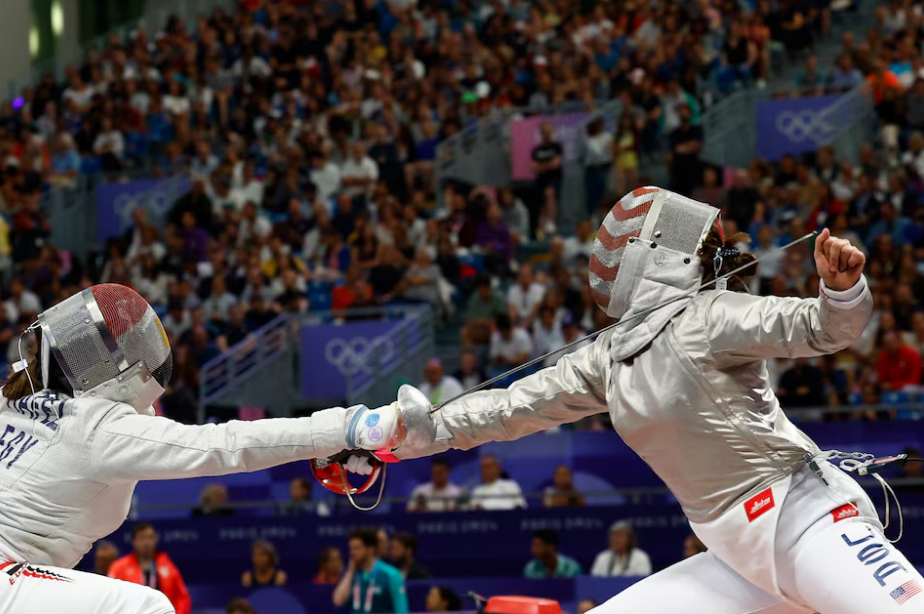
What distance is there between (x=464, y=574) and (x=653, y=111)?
5287mm

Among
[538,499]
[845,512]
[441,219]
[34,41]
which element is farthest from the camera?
[34,41]

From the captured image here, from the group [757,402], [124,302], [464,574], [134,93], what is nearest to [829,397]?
[464,574]

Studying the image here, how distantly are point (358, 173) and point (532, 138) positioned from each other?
177 cm

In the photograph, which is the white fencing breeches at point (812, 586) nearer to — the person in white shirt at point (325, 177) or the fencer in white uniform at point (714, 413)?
the fencer in white uniform at point (714, 413)

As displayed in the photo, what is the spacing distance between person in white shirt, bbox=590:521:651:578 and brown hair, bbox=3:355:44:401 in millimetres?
4341

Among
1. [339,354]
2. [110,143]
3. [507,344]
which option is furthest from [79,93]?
[507,344]

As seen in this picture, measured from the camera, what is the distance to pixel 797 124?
1119cm

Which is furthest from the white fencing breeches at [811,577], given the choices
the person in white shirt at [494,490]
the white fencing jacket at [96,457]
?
the person in white shirt at [494,490]

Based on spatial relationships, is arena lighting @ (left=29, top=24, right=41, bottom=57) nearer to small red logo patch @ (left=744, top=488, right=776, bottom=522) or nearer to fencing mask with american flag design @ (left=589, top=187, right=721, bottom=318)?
fencing mask with american flag design @ (left=589, top=187, right=721, bottom=318)

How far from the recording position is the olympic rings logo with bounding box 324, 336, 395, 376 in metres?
9.70

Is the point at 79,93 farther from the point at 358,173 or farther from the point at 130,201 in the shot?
the point at 358,173

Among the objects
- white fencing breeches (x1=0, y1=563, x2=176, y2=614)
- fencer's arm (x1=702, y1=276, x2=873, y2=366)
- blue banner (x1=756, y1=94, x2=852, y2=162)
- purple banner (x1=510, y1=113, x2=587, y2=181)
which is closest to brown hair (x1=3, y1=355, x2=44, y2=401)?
white fencing breeches (x1=0, y1=563, x2=176, y2=614)

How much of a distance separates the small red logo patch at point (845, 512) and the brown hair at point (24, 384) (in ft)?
7.48

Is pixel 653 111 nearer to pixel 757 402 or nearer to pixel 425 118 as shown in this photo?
pixel 425 118
